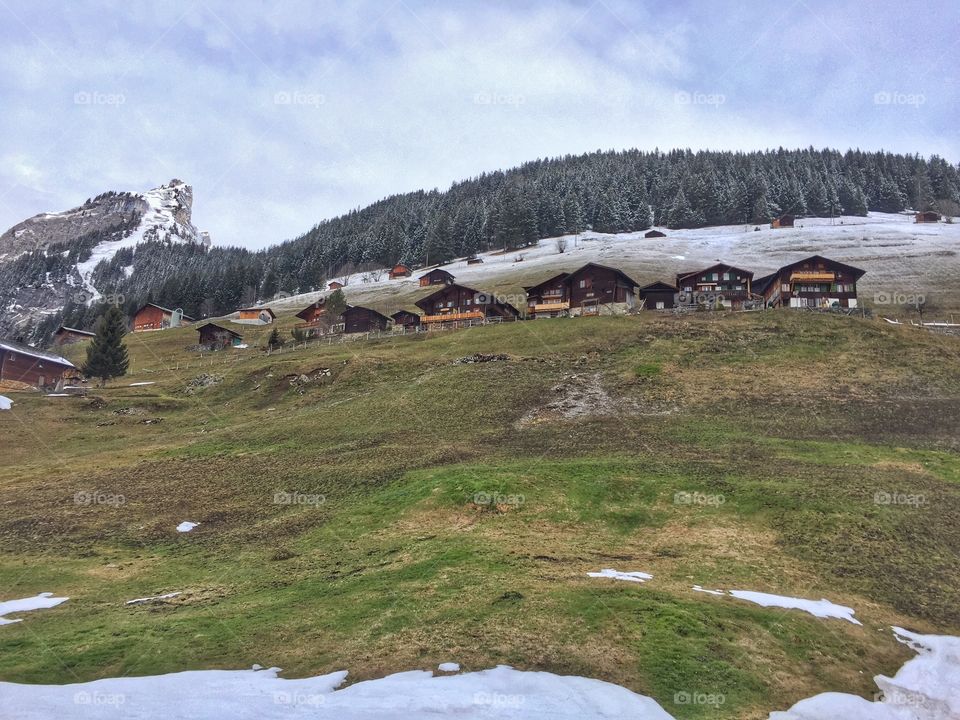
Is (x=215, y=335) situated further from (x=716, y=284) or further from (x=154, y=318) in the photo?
(x=716, y=284)

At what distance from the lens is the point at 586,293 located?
277 feet

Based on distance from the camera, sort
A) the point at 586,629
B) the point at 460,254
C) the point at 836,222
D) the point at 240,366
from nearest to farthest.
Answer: the point at 586,629, the point at 240,366, the point at 836,222, the point at 460,254

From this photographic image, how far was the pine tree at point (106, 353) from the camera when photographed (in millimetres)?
71812

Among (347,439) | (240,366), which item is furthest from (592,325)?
(240,366)

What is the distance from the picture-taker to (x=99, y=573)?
2422cm

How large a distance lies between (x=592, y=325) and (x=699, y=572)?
48689 mm

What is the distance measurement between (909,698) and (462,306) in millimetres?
75911

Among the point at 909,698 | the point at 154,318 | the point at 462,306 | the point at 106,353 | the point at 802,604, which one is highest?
the point at 154,318

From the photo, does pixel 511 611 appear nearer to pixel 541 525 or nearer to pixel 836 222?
pixel 541 525

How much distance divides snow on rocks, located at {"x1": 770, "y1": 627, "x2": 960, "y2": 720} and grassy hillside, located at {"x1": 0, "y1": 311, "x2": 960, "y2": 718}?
1.74ft

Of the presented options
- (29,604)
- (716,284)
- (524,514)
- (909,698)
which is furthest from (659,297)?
(29,604)

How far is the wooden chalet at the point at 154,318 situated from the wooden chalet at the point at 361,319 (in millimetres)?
61624

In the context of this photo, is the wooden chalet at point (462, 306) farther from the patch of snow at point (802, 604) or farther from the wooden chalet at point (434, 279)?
the patch of snow at point (802, 604)

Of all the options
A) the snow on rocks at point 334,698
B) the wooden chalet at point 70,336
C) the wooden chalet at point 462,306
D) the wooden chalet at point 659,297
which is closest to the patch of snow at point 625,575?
the snow on rocks at point 334,698
